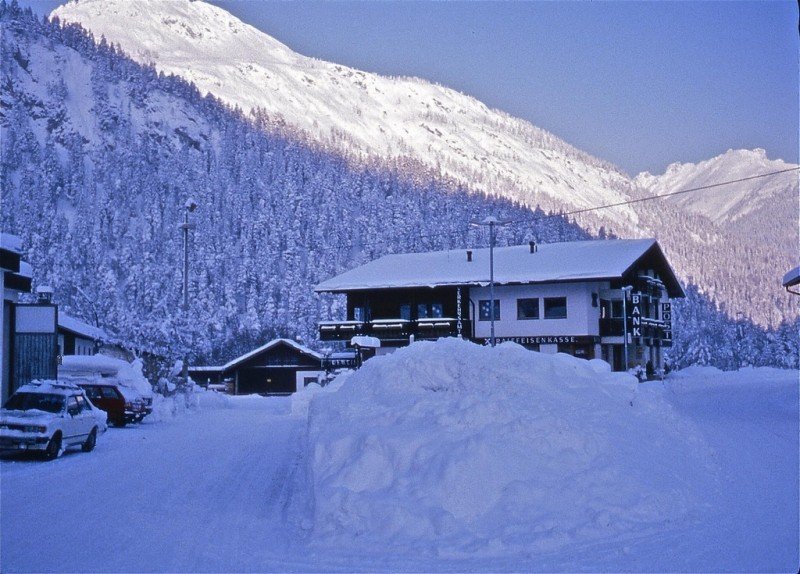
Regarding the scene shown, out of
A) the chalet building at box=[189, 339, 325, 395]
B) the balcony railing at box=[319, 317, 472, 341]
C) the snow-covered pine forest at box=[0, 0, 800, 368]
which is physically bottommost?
the chalet building at box=[189, 339, 325, 395]

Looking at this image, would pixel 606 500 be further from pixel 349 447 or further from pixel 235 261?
pixel 235 261

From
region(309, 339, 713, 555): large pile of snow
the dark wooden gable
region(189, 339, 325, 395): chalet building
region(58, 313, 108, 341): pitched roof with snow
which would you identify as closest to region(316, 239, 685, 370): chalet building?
region(189, 339, 325, 395): chalet building

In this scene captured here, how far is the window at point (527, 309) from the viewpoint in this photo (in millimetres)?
50188

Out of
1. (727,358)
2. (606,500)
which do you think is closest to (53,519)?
(606,500)

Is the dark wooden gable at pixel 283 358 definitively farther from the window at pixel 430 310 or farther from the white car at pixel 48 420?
the white car at pixel 48 420

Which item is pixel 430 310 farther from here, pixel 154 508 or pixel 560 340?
pixel 154 508

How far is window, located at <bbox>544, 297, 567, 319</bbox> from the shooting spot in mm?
49400

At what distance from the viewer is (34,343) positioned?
1136 inches

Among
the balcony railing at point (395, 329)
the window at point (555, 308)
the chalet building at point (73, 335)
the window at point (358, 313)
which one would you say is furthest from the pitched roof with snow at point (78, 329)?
the window at point (555, 308)

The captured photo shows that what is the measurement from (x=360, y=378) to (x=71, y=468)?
6529 millimetres

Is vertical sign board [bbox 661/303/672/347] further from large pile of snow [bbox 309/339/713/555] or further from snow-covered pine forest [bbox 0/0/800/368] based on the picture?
large pile of snow [bbox 309/339/713/555]

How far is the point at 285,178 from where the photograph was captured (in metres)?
166

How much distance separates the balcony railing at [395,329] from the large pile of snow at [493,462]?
36.1 metres

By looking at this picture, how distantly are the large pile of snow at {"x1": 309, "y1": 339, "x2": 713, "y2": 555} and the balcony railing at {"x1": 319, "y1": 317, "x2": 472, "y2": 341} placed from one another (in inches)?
1420
